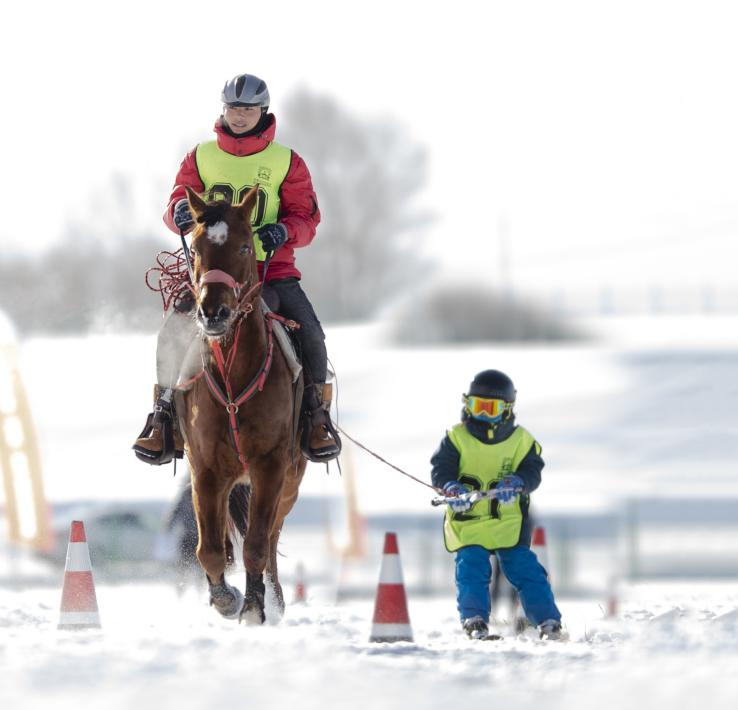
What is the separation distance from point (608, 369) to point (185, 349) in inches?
1087

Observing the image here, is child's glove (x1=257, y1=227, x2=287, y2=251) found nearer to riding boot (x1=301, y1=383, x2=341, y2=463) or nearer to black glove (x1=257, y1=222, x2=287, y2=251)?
black glove (x1=257, y1=222, x2=287, y2=251)

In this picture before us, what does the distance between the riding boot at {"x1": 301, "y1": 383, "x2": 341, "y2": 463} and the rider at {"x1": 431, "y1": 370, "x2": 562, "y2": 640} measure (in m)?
0.75

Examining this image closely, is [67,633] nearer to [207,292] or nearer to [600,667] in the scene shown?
[207,292]

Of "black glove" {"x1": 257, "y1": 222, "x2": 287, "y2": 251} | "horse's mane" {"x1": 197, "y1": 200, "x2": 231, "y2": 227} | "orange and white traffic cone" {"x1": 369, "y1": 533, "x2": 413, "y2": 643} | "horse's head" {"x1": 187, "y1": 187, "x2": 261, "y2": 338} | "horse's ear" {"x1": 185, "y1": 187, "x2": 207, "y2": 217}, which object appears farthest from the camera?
"black glove" {"x1": 257, "y1": 222, "x2": 287, "y2": 251}

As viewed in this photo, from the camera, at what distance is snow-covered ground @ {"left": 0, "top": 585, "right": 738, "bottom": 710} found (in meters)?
5.79

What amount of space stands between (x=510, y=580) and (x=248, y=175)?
258cm

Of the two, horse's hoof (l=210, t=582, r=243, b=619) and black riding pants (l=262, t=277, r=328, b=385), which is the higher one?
black riding pants (l=262, t=277, r=328, b=385)

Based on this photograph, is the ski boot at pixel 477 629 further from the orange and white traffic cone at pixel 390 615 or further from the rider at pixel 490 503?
the orange and white traffic cone at pixel 390 615

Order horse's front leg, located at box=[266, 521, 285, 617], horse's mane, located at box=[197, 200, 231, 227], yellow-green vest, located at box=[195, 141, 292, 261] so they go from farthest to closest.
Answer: horse's front leg, located at box=[266, 521, 285, 617]
yellow-green vest, located at box=[195, 141, 292, 261]
horse's mane, located at box=[197, 200, 231, 227]

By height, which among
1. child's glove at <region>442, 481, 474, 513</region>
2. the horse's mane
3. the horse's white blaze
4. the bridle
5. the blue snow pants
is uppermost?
the horse's mane

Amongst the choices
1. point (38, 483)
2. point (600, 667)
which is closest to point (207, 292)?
point (600, 667)

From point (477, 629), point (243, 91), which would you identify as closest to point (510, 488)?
point (477, 629)

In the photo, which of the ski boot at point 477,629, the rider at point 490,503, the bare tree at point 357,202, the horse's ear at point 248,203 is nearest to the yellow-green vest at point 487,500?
the rider at point 490,503

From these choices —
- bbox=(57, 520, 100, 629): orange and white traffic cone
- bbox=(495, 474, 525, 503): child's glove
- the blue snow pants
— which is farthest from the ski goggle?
bbox=(57, 520, 100, 629): orange and white traffic cone
